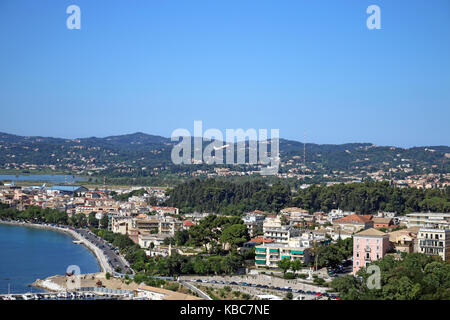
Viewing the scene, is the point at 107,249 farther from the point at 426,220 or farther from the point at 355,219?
the point at 426,220

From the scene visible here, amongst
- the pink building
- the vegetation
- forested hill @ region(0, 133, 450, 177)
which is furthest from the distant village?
forested hill @ region(0, 133, 450, 177)

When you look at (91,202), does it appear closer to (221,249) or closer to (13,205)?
(13,205)

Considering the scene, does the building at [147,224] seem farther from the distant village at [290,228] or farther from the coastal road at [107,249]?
the coastal road at [107,249]

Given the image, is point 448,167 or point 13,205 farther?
point 448,167

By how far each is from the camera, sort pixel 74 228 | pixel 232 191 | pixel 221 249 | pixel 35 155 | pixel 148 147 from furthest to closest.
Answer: pixel 148 147 < pixel 35 155 < pixel 232 191 < pixel 74 228 < pixel 221 249
